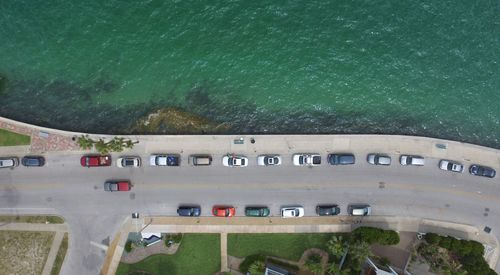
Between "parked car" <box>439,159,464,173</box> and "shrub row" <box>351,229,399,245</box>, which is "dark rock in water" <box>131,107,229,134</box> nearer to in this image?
"shrub row" <box>351,229,399,245</box>

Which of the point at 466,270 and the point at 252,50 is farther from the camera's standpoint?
the point at 252,50

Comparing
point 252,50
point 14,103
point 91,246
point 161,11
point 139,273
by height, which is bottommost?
point 139,273

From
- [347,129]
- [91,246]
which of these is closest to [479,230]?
[347,129]

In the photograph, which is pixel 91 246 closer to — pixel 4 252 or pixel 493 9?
pixel 4 252

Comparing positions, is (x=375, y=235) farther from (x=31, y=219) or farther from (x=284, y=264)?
(x=31, y=219)

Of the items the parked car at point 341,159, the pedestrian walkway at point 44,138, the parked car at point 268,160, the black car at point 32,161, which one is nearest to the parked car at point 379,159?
the parked car at point 341,159

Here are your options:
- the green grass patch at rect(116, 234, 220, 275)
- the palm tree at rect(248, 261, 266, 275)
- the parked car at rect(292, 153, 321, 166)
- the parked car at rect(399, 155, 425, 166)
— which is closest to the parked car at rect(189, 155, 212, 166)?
the green grass patch at rect(116, 234, 220, 275)
